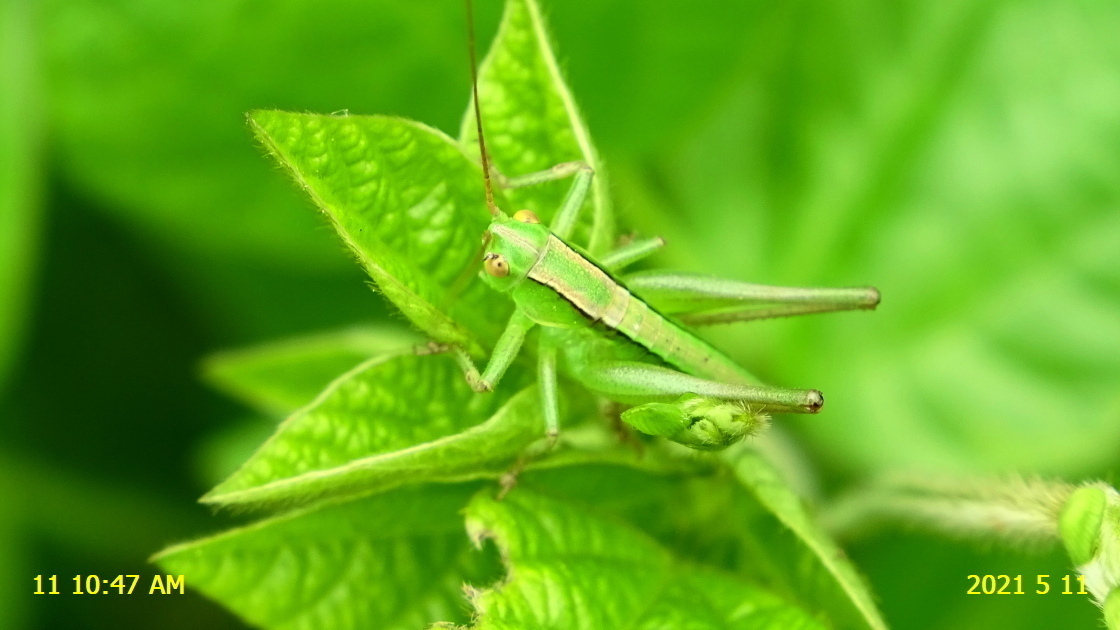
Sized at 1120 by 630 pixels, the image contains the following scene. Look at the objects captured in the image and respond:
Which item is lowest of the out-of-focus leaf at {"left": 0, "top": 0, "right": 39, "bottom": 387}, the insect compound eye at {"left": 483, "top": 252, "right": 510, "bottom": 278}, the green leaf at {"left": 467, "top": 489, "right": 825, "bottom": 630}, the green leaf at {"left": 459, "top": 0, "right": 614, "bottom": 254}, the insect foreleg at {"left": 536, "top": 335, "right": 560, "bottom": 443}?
the green leaf at {"left": 467, "top": 489, "right": 825, "bottom": 630}

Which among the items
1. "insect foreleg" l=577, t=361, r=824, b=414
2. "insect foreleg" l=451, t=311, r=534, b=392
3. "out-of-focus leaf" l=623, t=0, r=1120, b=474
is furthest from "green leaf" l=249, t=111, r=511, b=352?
"out-of-focus leaf" l=623, t=0, r=1120, b=474

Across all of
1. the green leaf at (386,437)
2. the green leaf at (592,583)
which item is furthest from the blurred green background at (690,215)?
the green leaf at (386,437)

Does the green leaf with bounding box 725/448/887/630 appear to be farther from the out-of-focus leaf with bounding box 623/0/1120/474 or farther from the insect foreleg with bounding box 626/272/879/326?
the out-of-focus leaf with bounding box 623/0/1120/474

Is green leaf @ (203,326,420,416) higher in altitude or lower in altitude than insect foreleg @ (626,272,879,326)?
lower

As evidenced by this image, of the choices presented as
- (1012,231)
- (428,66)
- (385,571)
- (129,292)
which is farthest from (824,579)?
(129,292)

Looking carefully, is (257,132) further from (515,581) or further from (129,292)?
(129,292)

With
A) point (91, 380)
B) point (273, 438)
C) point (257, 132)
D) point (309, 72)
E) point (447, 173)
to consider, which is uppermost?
point (309, 72)

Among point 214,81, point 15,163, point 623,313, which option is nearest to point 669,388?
point 623,313
